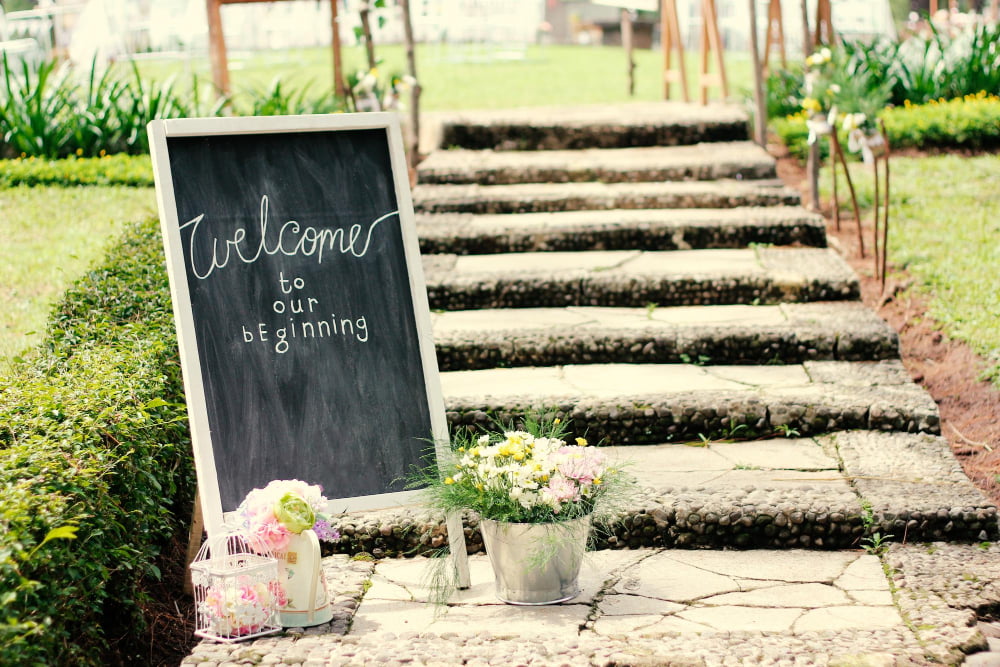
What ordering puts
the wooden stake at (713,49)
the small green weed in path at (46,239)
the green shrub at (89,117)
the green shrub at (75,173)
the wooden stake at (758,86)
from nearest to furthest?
1. the small green weed in path at (46,239)
2. the wooden stake at (758,86)
3. the green shrub at (75,173)
4. the wooden stake at (713,49)
5. the green shrub at (89,117)

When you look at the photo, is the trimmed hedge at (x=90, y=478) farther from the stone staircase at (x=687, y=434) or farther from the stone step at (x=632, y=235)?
the stone step at (x=632, y=235)

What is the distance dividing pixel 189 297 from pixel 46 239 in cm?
330

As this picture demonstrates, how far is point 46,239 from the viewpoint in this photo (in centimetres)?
556

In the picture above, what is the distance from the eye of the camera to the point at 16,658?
1.86m

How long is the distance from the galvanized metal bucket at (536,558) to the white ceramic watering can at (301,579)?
440 mm

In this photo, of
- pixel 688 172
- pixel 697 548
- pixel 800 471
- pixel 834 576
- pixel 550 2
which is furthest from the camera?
pixel 550 2

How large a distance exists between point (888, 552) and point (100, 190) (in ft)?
16.9

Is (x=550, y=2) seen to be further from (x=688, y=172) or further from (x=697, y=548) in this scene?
Answer: (x=697, y=548)

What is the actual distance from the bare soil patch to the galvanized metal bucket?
5.03 ft

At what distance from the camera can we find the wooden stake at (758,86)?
633 cm

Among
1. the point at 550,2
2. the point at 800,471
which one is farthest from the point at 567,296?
the point at 550,2

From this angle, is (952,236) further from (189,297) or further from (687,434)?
(189,297)

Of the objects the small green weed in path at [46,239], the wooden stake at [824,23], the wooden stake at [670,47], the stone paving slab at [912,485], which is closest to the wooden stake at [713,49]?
the wooden stake at [670,47]

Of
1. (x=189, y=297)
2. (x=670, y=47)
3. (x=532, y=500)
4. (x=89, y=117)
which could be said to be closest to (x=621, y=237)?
(x=532, y=500)
